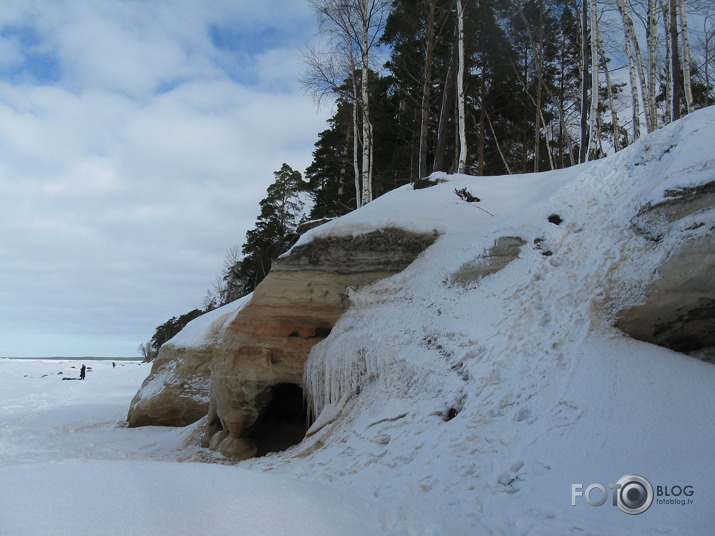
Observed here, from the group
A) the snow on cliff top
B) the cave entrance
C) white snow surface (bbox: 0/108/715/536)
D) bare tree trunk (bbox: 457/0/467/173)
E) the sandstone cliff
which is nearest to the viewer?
white snow surface (bbox: 0/108/715/536)

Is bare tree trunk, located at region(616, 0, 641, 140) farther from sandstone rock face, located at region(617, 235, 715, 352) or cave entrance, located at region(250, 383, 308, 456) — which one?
cave entrance, located at region(250, 383, 308, 456)

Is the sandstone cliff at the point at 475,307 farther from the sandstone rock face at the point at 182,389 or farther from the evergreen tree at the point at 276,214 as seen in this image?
the evergreen tree at the point at 276,214

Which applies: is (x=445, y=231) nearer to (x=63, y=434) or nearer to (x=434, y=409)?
(x=434, y=409)

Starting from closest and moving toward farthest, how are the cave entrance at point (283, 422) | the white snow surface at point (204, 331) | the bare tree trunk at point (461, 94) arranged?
the cave entrance at point (283, 422) → the white snow surface at point (204, 331) → the bare tree trunk at point (461, 94)

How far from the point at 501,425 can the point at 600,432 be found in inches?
37.3

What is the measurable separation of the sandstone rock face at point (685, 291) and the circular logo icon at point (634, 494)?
2.16m

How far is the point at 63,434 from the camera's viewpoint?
12.7 metres

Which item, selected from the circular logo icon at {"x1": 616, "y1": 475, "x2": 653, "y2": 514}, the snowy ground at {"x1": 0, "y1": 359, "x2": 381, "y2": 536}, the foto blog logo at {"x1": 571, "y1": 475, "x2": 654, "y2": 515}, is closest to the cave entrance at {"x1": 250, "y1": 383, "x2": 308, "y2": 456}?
the snowy ground at {"x1": 0, "y1": 359, "x2": 381, "y2": 536}

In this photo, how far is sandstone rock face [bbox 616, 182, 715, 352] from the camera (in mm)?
4855

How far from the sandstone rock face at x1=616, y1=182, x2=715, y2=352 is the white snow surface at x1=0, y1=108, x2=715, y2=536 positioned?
0.34 feet

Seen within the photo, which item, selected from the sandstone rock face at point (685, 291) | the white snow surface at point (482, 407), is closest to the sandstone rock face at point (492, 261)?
the white snow surface at point (482, 407)

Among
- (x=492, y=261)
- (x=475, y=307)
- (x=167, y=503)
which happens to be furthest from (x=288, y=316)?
(x=167, y=503)

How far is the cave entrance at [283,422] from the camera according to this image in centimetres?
1055

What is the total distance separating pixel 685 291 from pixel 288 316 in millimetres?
6558
